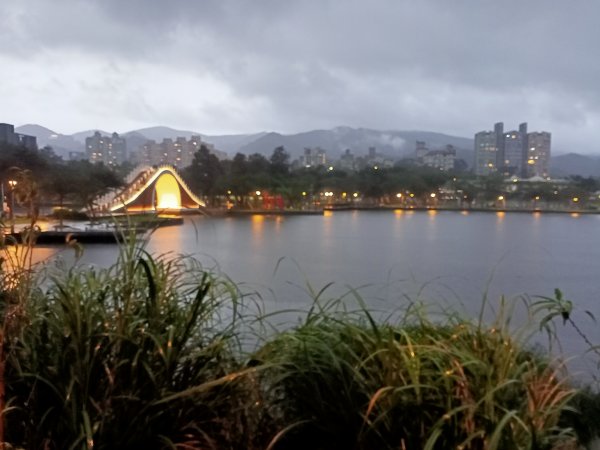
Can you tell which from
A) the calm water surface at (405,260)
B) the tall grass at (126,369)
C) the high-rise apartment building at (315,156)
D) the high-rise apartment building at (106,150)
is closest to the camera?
the tall grass at (126,369)

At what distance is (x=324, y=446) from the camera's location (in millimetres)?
1723

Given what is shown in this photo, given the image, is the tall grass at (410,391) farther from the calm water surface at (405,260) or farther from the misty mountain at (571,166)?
the misty mountain at (571,166)

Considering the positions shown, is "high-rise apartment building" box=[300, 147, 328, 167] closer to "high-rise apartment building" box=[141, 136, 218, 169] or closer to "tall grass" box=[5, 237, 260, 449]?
"high-rise apartment building" box=[141, 136, 218, 169]

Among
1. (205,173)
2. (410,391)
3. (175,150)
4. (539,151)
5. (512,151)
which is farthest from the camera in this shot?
(512,151)

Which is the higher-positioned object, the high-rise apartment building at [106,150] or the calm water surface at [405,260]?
the high-rise apartment building at [106,150]

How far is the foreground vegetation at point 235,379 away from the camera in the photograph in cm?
155

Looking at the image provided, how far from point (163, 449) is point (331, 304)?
0.74m

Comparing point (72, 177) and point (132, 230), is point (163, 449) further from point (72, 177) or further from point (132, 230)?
point (72, 177)

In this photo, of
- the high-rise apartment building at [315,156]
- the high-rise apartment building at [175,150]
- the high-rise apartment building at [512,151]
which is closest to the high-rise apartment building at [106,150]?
the high-rise apartment building at [175,150]

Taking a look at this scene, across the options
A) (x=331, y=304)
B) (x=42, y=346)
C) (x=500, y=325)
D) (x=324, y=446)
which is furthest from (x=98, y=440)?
(x=500, y=325)

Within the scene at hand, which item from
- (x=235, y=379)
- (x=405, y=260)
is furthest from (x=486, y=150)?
(x=235, y=379)

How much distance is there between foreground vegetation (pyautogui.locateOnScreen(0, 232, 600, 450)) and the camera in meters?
1.55

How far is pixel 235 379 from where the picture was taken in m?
1.76

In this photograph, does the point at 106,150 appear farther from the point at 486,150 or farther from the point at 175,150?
the point at 486,150
